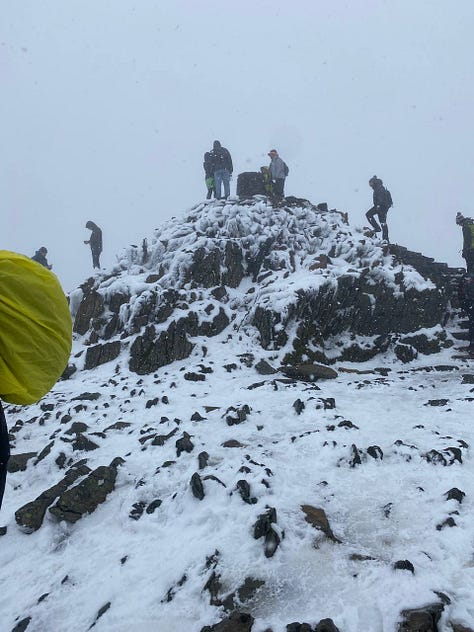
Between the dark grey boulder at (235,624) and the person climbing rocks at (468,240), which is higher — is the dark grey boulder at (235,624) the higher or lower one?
the lower one

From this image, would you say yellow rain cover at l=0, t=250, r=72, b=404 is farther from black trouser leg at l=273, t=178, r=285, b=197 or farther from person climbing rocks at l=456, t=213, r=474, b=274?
black trouser leg at l=273, t=178, r=285, b=197

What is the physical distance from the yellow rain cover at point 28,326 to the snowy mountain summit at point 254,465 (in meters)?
3.13

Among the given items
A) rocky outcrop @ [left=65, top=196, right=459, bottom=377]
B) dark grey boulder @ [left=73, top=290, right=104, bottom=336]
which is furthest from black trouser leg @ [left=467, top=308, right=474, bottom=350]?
dark grey boulder @ [left=73, top=290, right=104, bottom=336]

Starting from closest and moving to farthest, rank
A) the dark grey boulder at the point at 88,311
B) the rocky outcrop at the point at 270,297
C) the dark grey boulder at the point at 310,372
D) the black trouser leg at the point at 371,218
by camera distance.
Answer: the dark grey boulder at the point at 310,372, the rocky outcrop at the point at 270,297, the dark grey boulder at the point at 88,311, the black trouser leg at the point at 371,218

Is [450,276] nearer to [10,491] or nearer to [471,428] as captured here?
[471,428]

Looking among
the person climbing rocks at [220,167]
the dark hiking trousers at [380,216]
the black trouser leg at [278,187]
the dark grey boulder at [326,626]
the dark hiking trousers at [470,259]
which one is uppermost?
the person climbing rocks at [220,167]

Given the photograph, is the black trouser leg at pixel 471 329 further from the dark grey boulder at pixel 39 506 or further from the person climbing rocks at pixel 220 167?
the person climbing rocks at pixel 220 167

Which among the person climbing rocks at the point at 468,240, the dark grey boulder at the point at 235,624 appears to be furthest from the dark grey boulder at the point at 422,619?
the person climbing rocks at the point at 468,240

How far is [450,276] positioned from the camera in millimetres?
15844

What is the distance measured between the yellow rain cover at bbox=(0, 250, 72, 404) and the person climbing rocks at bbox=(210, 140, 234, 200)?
20.2 metres

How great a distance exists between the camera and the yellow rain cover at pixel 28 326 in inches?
62.6

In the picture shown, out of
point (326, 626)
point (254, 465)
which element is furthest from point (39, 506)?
point (326, 626)

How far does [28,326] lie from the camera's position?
1.61 meters

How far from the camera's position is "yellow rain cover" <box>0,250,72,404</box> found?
159 cm
